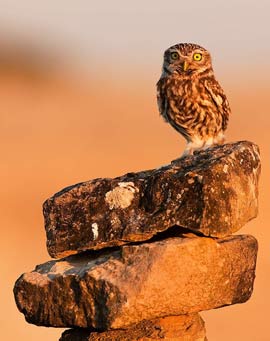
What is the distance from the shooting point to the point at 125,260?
6.70m

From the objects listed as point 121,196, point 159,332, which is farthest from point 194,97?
point 159,332

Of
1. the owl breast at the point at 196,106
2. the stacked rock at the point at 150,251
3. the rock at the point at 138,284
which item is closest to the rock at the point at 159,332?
the stacked rock at the point at 150,251

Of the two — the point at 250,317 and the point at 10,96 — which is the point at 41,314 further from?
the point at 10,96

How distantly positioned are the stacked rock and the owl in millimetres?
2455

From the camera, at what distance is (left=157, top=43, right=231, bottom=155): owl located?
9.62 metres

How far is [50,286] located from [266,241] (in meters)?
12.6

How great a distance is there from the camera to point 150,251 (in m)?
6.64

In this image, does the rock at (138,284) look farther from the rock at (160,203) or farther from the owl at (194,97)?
the owl at (194,97)

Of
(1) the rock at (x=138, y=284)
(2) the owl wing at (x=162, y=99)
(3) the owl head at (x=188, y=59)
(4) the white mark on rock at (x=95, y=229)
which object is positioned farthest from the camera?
(2) the owl wing at (x=162, y=99)

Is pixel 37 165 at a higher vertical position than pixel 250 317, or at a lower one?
higher

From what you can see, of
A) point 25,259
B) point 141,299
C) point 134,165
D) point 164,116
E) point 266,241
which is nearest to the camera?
point 141,299

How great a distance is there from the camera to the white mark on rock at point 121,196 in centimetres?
687

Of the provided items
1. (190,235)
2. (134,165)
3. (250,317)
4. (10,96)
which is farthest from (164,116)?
(10,96)

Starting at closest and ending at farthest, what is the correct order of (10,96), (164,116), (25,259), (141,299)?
(141,299) < (164,116) < (25,259) < (10,96)
